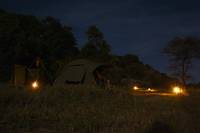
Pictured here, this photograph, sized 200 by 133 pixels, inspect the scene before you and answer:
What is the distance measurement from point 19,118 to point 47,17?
35.1 meters

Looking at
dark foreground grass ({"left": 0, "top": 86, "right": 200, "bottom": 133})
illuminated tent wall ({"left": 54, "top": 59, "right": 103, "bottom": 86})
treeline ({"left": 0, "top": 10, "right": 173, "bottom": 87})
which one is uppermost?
treeline ({"left": 0, "top": 10, "right": 173, "bottom": 87})

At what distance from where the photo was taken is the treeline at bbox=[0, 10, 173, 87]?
112ft

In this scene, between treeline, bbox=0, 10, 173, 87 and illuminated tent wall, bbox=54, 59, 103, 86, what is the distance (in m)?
3.45

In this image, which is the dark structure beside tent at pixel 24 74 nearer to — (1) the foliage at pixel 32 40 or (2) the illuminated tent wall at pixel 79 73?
(2) the illuminated tent wall at pixel 79 73

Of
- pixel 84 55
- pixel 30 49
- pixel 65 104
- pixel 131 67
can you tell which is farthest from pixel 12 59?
pixel 65 104

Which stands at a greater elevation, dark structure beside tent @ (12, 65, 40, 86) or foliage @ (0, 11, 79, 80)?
foliage @ (0, 11, 79, 80)

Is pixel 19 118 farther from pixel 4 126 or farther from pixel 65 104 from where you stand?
pixel 65 104

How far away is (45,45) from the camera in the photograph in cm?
3700

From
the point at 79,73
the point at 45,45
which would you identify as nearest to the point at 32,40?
the point at 45,45

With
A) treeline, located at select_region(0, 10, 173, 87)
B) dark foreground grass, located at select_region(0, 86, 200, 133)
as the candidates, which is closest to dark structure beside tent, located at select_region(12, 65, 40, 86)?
treeline, located at select_region(0, 10, 173, 87)

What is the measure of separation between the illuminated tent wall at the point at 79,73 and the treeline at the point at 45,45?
3.45 meters

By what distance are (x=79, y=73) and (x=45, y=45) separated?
13.3m

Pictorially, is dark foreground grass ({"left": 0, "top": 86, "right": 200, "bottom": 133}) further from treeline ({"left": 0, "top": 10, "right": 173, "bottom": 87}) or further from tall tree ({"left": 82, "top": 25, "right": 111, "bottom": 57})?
tall tree ({"left": 82, "top": 25, "right": 111, "bottom": 57})

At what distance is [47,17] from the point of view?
139ft
